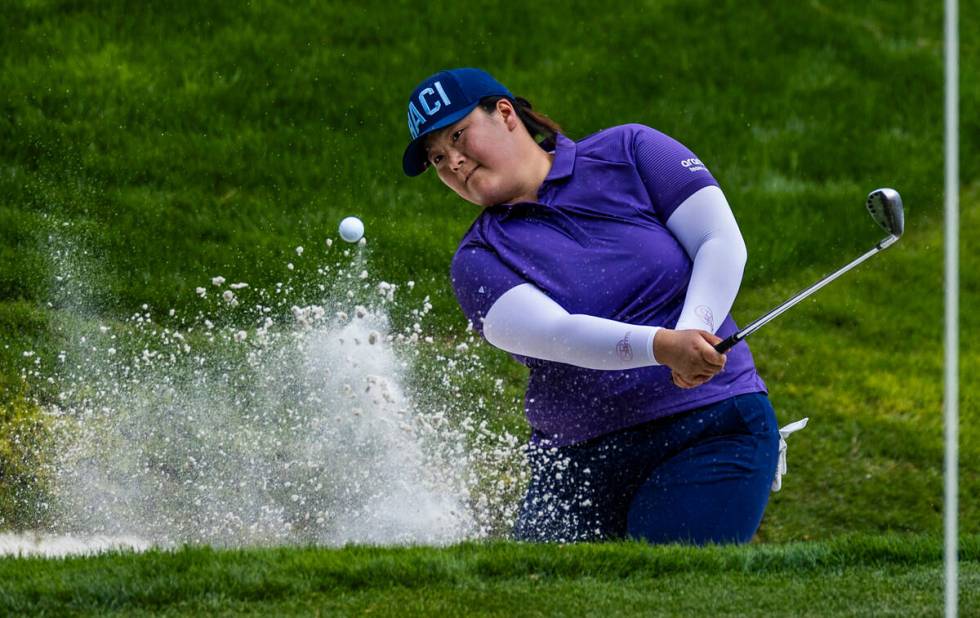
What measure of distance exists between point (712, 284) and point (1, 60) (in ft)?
18.3

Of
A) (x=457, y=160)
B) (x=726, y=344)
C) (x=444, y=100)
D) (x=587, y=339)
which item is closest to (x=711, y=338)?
(x=726, y=344)

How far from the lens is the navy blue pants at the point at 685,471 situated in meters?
3.89

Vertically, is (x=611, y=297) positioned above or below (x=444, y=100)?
below

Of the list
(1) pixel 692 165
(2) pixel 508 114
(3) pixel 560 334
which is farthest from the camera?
(2) pixel 508 114

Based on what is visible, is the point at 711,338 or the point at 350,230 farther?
the point at 350,230

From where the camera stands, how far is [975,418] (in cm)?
702

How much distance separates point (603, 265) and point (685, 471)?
52 centimetres

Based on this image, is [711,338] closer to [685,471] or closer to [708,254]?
[708,254]

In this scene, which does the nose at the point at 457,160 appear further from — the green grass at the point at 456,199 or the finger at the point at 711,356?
the green grass at the point at 456,199

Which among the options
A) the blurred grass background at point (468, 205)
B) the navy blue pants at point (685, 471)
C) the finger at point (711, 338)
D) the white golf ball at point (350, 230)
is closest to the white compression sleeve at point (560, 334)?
the finger at point (711, 338)

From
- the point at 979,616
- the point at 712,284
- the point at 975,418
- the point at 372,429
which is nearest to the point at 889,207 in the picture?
the point at 712,284

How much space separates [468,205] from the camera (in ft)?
26.2

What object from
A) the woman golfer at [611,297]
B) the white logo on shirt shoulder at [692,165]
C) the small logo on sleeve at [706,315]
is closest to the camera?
the small logo on sleeve at [706,315]

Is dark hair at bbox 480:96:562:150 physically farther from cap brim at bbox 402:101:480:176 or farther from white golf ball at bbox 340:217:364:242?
white golf ball at bbox 340:217:364:242
